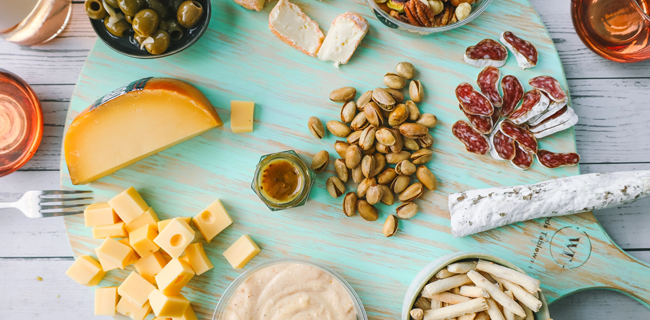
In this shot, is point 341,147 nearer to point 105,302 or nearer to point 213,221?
point 213,221

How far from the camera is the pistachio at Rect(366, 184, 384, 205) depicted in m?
1.03

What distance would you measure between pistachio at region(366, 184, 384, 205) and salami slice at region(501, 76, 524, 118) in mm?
427

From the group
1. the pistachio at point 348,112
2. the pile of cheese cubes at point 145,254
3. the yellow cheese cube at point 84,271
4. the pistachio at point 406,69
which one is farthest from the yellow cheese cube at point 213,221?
the pistachio at point 406,69

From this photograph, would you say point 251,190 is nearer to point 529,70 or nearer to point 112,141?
point 112,141

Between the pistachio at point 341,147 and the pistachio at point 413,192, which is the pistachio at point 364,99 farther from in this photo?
the pistachio at point 413,192

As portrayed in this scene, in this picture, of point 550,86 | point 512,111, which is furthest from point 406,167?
point 550,86

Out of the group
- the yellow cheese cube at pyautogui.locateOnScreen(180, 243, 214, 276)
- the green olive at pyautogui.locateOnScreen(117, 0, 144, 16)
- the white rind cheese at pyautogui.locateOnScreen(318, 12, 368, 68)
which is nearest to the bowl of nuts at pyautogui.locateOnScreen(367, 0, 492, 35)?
the white rind cheese at pyautogui.locateOnScreen(318, 12, 368, 68)

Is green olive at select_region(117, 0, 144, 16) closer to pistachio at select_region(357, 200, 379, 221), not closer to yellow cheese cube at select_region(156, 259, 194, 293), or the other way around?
yellow cheese cube at select_region(156, 259, 194, 293)

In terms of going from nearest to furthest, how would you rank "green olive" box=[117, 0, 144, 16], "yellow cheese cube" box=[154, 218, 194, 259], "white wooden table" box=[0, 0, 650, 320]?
A: "green olive" box=[117, 0, 144, 16] → "yellow cheese cube" box=[154, 218, 194, 259] → "white wooden table" box=[0, 0, 650, 320]

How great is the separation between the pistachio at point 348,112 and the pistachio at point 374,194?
0.67 feet

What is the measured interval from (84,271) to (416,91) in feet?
3.47

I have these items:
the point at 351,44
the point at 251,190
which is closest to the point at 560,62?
the point at 351,44

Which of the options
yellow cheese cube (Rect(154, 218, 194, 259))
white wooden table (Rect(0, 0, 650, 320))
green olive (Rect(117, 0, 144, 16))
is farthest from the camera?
white wooden table (Rect(0, 0, 650, 320))

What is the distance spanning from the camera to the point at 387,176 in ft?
3.50
